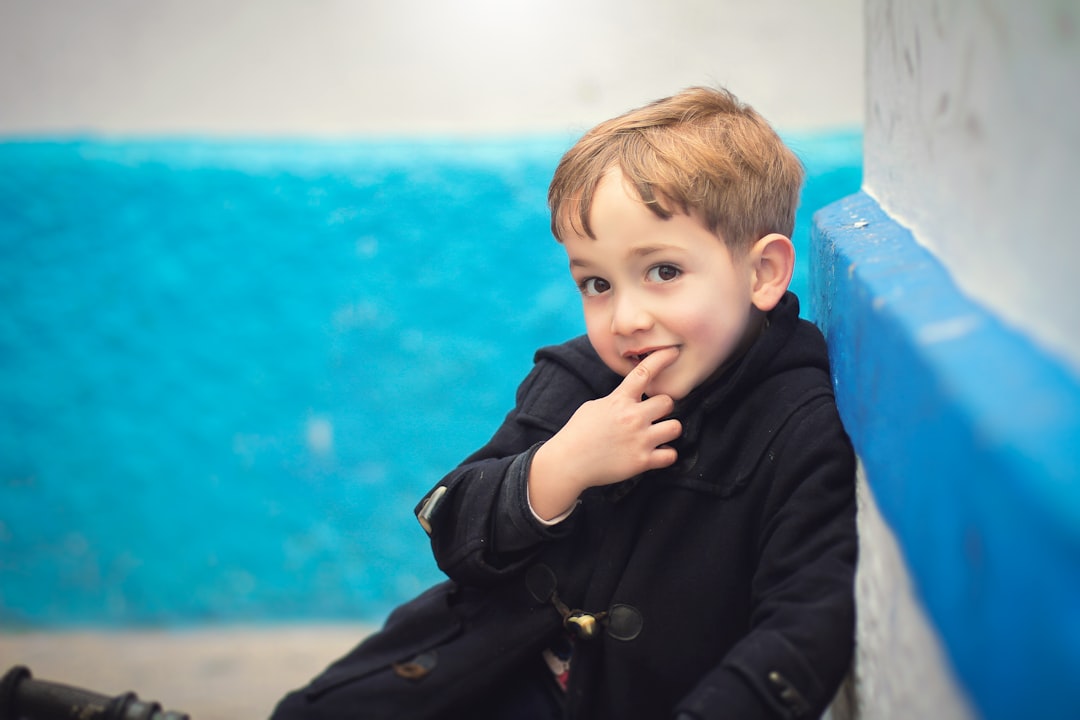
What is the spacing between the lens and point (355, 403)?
7.15ft

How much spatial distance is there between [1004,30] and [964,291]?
15cm

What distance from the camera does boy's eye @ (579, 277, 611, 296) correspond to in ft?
3.46

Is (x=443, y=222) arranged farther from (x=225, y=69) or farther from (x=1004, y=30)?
(x=1004, y=30)

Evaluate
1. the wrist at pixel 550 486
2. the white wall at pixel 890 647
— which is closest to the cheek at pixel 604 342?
the wrist at pixel 550 486

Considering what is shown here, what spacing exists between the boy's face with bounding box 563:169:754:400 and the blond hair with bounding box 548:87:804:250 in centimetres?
2

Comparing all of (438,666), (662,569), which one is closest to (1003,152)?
(662,569)

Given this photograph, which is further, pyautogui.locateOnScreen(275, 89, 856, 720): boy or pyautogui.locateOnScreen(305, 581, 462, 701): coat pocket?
pyautogui.locateOnScreen(305, 581, 462, 701): coat pocket

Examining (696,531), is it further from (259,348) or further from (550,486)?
(259,348)

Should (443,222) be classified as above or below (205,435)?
above

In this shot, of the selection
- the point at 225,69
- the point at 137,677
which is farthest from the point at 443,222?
the point at 137,677

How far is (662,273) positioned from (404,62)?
1.36 metres

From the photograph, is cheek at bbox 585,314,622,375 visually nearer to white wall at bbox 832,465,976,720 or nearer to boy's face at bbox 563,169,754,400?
boy's face at bbox 563,169,754,400

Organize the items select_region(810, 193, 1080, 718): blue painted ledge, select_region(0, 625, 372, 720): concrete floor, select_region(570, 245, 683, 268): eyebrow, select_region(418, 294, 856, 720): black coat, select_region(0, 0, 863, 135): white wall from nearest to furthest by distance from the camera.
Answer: select_region(810, 193, 1080, 718): blue painted ledge, select_region(418, 294, 856, 720): black coat, select_region(570, 245, 683, 268): eyebrow, select_region(0, 625, 372, 720): concrete floor, select_region(0, 0, 863, 135): white wall

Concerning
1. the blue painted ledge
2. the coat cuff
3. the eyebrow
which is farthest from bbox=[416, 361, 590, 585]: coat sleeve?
the blue painted ledge
